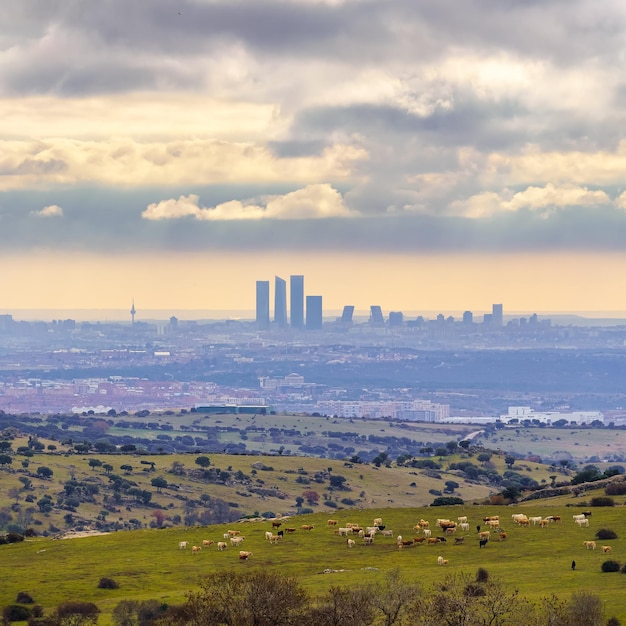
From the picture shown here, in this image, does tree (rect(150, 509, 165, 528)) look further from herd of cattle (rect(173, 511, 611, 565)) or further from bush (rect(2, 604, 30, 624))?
bush (rect(2, 604, 30, 624))

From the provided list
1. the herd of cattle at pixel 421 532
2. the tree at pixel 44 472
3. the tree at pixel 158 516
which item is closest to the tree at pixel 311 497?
the tree at pixel 158 516

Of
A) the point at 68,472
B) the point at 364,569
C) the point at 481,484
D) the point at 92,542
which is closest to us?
the point at 364,569

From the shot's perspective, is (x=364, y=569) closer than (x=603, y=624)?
No

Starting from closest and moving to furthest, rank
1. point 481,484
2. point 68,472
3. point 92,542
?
point 92,542, point 68,472, point 481,484

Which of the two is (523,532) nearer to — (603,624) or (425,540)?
(425,540)

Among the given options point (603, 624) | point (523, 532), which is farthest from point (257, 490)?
point (603, 624)

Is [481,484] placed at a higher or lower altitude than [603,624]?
lower

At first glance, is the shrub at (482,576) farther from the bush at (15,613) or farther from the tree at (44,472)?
the tree at (44,472)
